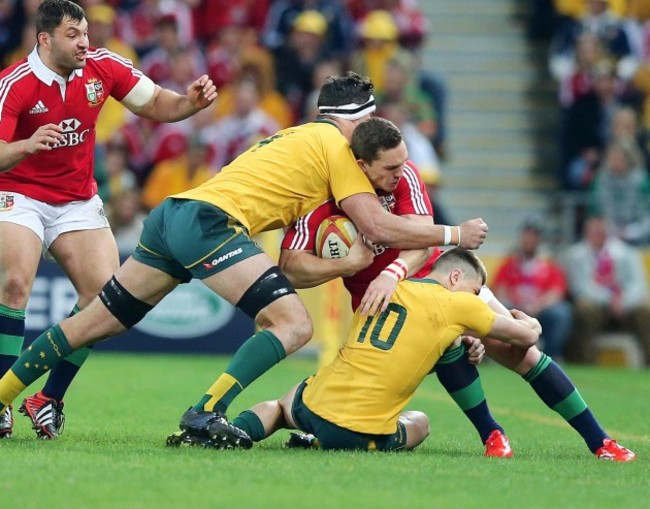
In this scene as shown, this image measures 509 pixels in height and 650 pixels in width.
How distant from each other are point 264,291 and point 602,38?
1241 cm

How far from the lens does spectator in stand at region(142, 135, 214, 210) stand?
638 inches

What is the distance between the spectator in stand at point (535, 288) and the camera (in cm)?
1566

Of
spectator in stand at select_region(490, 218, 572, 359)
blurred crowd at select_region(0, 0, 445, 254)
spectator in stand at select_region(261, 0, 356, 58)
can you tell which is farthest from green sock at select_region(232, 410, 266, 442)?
spectator in stand at select_region(261, 0, 356, 58)

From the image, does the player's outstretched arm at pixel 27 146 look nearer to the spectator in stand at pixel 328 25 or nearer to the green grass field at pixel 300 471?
the green grass field at pixel 300 471

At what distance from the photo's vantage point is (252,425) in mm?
7258

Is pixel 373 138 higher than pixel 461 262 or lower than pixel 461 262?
higher

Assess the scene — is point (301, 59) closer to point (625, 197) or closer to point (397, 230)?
point (625, 197)

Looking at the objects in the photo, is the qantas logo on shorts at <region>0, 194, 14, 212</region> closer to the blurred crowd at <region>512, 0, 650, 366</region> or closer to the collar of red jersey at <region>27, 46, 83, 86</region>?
the collar of red jersey at <region>27, 46, 83, 86</region>

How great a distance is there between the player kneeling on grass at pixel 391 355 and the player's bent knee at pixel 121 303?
0.76 meters

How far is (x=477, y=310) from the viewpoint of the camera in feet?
22.6

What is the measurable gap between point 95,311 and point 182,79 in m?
9.74

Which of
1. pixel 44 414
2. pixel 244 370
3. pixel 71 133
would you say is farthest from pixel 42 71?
pixel 244 370

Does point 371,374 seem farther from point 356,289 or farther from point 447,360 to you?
point 356,289

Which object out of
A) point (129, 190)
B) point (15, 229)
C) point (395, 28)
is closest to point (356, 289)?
point (15, 229)
